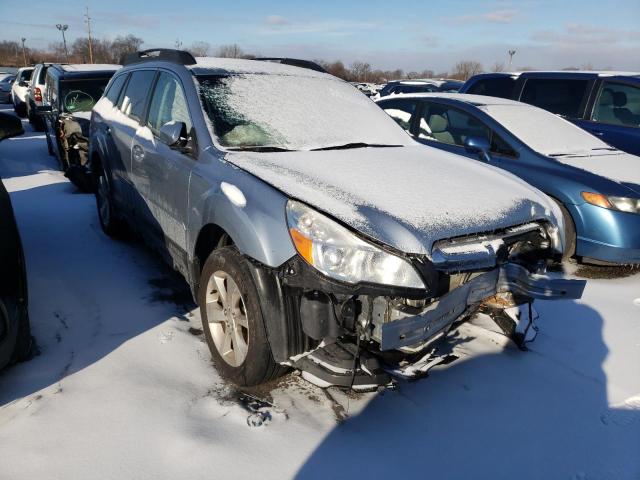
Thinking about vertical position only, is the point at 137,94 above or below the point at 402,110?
above

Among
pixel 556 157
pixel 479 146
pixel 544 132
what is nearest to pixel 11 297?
pixel 479 146

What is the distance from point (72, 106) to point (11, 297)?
553 cm

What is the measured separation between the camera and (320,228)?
207 cm

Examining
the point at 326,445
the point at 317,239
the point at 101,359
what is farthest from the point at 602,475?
the point at 101,359

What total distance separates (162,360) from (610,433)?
240cm

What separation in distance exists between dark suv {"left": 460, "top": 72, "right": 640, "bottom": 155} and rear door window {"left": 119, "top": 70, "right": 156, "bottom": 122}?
5.36 m

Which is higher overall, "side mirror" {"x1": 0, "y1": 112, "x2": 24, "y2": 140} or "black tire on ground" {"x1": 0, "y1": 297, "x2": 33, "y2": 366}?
"side mirror" {"x1": 0, "y1": 112, "x2": 24, "y2": 140}

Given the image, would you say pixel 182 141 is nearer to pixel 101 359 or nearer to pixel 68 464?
pixel 101 359

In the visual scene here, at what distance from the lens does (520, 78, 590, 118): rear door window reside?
638 centimetres

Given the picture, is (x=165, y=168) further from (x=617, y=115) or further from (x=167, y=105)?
(x=617, y=115)

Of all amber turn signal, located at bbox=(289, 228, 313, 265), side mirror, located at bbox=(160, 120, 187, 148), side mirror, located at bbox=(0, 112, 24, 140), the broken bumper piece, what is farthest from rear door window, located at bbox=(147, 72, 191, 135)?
the broken bumper piece

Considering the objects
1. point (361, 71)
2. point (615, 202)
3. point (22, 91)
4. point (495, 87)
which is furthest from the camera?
point (361, 71)

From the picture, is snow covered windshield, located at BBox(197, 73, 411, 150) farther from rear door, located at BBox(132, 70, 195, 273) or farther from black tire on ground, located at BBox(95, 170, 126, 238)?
black tire on ground, located at BBox(95, 170, 126, 238)

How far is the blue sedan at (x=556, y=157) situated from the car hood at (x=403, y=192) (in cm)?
172
